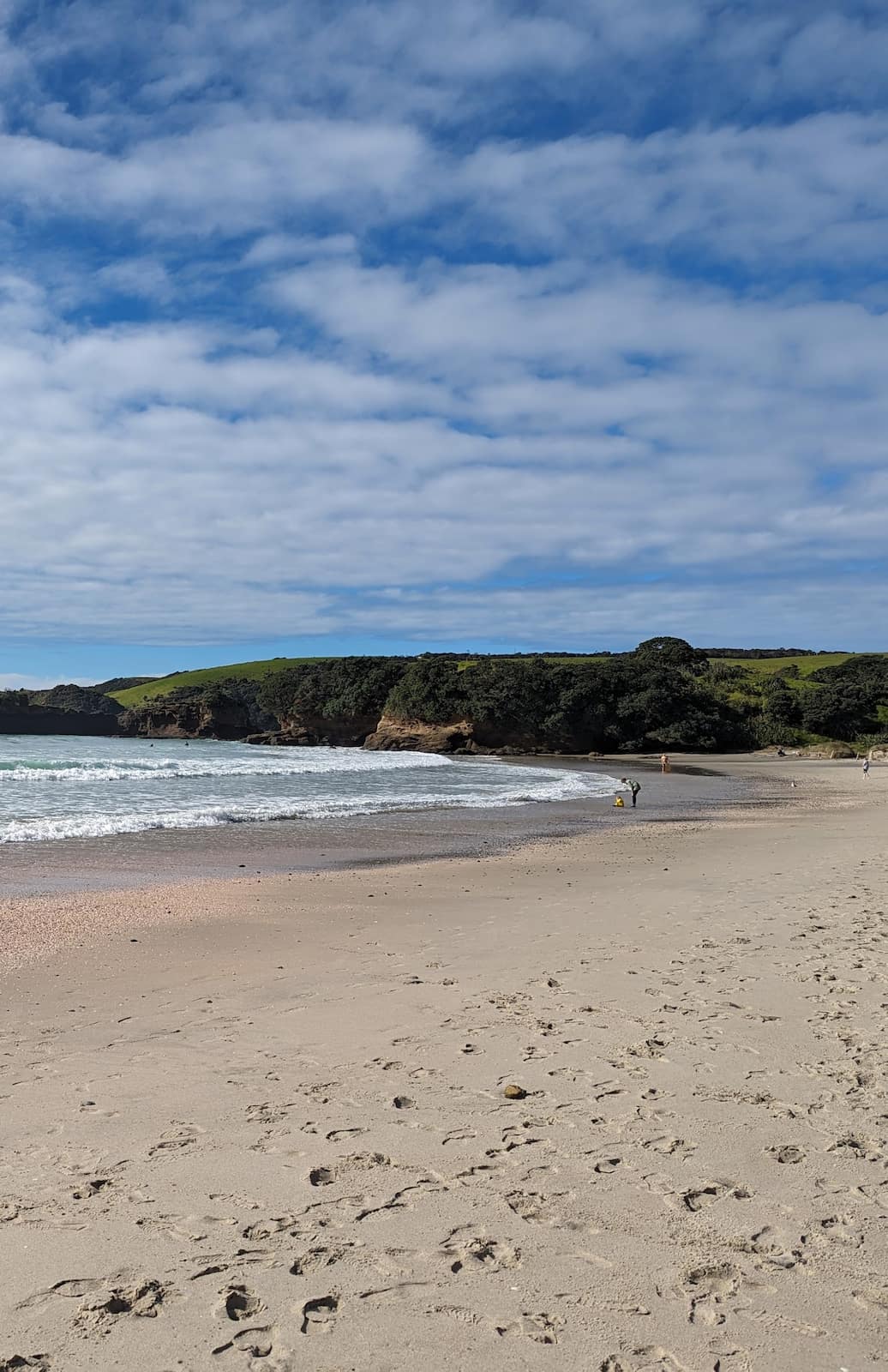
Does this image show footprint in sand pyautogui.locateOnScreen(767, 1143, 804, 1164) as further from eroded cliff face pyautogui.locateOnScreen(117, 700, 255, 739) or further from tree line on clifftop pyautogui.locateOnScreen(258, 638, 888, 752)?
eroded cliff face pyautogui.locateOnScreen(117, 700, 255, 739)

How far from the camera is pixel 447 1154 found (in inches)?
Result: 160

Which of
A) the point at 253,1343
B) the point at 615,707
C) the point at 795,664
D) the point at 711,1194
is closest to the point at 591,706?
the point at 615,707

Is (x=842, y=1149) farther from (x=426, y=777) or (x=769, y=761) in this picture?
(x=769, y=761)

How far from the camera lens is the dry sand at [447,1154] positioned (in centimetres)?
291

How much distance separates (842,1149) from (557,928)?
5.23 meters

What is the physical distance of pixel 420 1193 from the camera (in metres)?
3.72

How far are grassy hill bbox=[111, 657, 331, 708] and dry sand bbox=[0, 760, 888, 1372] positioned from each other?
4577 inches

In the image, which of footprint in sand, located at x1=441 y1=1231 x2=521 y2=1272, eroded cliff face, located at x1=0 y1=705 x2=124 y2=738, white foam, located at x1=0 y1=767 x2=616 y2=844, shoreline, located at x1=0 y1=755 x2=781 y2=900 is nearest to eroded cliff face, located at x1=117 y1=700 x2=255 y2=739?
eroded cliff face, located at x1=0 y1=705 x2=124 y2=738

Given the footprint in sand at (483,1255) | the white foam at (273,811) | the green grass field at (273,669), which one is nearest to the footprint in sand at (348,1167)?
the footprint in sand at (483,1255)

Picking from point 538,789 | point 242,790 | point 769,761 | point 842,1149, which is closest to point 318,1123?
point 842,1149

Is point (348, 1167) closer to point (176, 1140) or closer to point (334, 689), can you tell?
point (176, 1140)

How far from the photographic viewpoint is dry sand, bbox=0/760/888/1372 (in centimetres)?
291

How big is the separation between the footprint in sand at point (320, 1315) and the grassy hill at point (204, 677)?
11998cm

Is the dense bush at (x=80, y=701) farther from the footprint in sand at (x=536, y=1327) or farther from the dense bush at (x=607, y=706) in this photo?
the footprint in sand at (x=536, y=1327)
